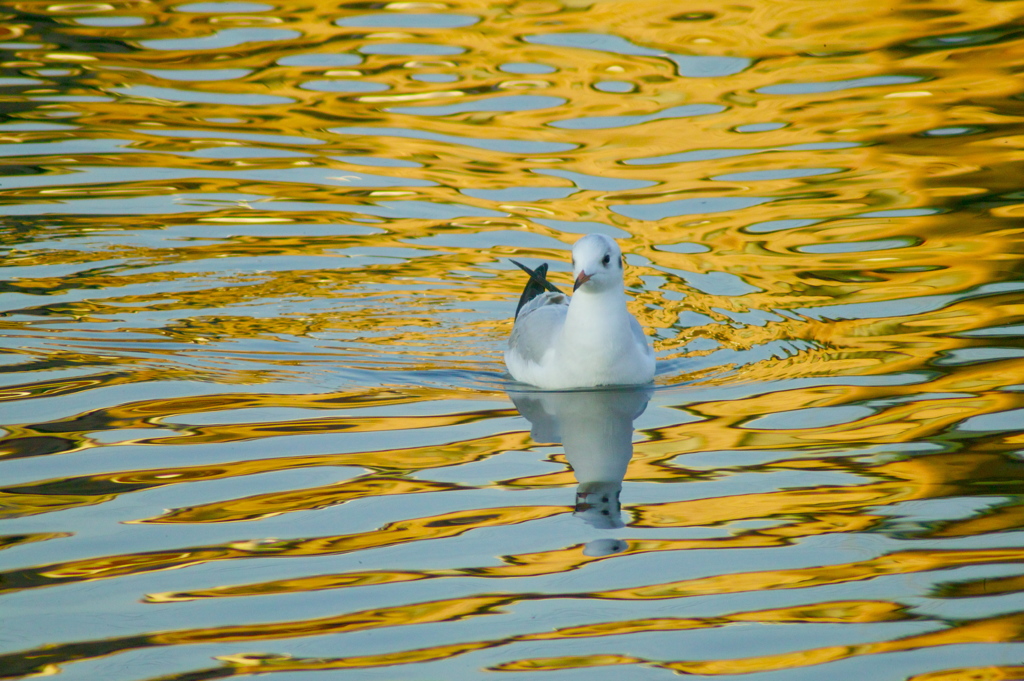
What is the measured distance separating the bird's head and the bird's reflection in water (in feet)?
2.15

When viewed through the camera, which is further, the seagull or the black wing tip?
the black wing tip

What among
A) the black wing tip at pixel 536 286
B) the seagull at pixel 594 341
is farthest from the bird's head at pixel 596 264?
the black wing tip at pixel 536 286

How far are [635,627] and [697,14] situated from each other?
483 inches

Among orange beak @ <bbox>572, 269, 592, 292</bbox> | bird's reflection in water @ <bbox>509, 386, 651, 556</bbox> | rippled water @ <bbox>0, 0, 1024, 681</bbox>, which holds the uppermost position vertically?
orange beak @ <bbox>572, 269, 592, 292</bbox>

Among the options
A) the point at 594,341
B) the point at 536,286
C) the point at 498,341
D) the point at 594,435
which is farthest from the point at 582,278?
the point at 498,341

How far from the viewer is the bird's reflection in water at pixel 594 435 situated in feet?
18.8

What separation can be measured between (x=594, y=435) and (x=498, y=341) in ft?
7.02

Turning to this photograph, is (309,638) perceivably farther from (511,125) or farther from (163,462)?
(511,125)

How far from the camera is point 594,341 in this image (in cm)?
741

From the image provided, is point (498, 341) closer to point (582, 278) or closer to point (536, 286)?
point (536, 286)

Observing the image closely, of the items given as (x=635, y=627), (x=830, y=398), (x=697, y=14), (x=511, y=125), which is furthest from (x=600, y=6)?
(x=635, y=627)

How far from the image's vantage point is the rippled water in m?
4.81

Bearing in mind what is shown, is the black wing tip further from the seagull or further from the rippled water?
the seagull

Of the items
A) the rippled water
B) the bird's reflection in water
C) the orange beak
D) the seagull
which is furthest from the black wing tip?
the orange beak
